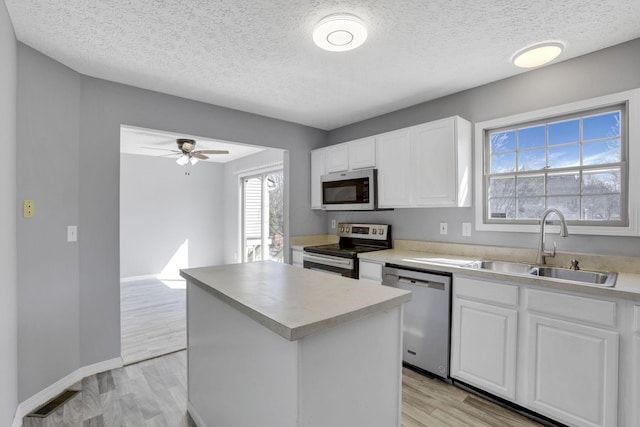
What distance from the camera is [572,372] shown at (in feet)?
5.82

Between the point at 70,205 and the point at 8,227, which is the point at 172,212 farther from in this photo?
the point at 8,227

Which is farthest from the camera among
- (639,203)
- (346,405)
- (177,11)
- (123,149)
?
(123,149)

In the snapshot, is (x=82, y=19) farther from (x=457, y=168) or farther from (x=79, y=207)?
(x=457, y=168)

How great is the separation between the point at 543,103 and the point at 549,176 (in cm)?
56

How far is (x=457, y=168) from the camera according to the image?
8.59ft

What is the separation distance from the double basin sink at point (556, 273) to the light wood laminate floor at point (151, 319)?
2915 millimetres

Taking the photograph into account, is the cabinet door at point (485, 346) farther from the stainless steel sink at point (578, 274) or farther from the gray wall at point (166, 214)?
the gray wall at point (166, 214)

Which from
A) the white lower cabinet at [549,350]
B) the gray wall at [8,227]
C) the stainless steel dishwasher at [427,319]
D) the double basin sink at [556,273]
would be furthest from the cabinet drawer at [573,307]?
the gray wall at [8,227]

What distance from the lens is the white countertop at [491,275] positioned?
1.63 metres

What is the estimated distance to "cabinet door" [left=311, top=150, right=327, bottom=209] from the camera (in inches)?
154

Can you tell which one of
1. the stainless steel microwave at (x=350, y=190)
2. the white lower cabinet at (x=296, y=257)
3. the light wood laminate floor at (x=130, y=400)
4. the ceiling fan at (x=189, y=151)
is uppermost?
the ceiling fan at (x=189, y=151)

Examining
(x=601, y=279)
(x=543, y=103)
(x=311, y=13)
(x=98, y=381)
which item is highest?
(x=311, y=13)

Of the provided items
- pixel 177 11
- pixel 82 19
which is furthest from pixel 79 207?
pixel 177 11

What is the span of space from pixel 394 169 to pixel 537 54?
1.39 meters
